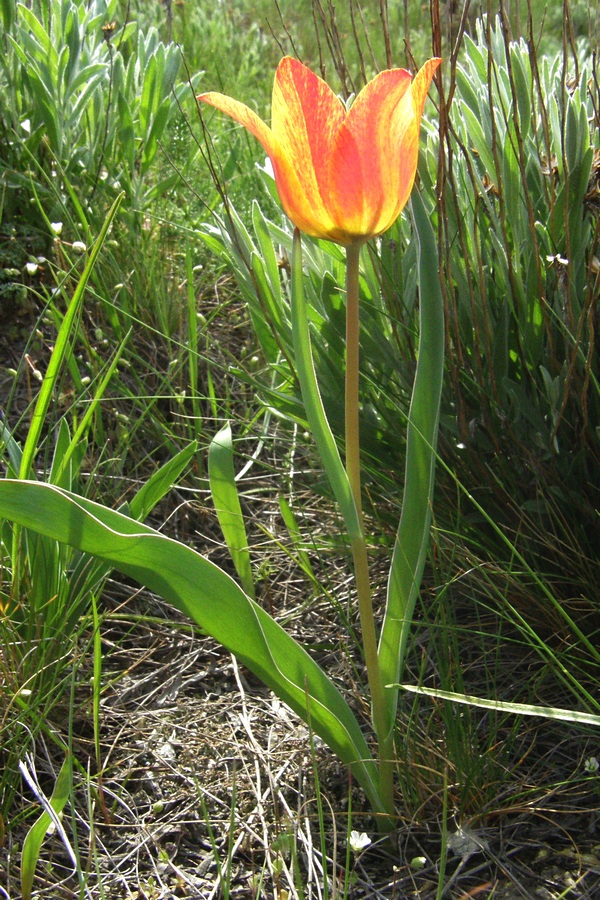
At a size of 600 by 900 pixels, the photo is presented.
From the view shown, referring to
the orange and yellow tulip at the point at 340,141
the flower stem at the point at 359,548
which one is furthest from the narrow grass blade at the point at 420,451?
the orange and yellow tulip at the point at 340,141

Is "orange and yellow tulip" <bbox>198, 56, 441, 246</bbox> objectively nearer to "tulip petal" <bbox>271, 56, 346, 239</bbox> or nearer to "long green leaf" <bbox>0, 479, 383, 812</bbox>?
"tulip petal" <bbox>271, 56, 346, 239</bbox>

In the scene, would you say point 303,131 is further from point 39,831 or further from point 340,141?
point 39,831

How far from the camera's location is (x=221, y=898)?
3.63 feet

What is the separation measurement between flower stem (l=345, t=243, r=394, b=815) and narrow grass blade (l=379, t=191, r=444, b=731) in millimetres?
26

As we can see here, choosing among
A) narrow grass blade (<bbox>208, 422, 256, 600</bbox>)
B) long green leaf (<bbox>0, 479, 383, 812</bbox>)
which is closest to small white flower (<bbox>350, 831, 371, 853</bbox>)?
long green leaf (<bbox>0, 479, 383, 812</bbox>)

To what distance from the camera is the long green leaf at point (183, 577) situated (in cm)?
89

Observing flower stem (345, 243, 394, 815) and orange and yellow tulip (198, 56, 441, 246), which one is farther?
flower stem (345, 243, 394, 815)

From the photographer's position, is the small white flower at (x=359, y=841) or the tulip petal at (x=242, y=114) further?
the small white flower at (x=359, y=841)

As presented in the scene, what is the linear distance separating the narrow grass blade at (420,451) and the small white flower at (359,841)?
0.20 m

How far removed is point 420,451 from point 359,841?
519mm

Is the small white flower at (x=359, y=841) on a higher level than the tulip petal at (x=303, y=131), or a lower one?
lower

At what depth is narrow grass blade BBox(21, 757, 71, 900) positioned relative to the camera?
3.24 ft

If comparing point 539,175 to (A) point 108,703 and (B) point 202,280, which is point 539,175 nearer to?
(B) point 202,280

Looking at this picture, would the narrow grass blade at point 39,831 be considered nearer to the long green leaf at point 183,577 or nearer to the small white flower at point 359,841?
the long green leaf at point 183,577
